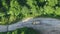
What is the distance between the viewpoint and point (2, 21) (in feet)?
23.4

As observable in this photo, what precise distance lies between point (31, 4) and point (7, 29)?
1.02 metres

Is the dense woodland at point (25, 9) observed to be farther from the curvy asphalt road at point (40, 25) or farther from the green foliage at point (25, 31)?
the green foliage at point (25, 31)

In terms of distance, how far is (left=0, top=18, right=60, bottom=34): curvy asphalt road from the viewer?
6.55m

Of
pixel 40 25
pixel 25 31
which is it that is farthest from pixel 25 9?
pixel 25 31

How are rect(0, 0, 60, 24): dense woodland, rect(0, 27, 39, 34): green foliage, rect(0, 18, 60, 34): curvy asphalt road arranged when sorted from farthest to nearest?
rect(0, 0, 60, 24): dense woodland → rect(0, 18, 60, 34): curvy asphalt road → rect(0, 27, 39, 34): green foliage

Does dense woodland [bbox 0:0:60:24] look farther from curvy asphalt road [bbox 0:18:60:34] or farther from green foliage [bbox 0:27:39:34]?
green foliage [bbox 0:27:39:34]

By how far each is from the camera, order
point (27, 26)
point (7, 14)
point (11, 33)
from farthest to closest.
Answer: point (7, 14) < point (27, 26) < point (11, 33)

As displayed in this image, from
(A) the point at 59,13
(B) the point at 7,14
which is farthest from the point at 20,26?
(A) the point at 59,13

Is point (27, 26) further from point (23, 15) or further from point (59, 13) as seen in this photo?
point (59, 13)

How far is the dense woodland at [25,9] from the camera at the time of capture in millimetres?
6930

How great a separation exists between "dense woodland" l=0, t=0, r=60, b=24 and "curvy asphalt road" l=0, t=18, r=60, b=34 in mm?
188

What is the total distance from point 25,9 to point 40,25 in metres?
0.68

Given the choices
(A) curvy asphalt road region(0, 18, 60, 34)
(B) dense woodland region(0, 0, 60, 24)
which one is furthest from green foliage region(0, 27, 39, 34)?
(B) dense woodland region(0, 0, 60, 24)

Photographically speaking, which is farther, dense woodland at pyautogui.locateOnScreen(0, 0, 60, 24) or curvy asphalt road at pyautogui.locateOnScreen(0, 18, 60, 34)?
dense woodland at pyautogui.locateOnScreen(0, 0, 60, 24)
